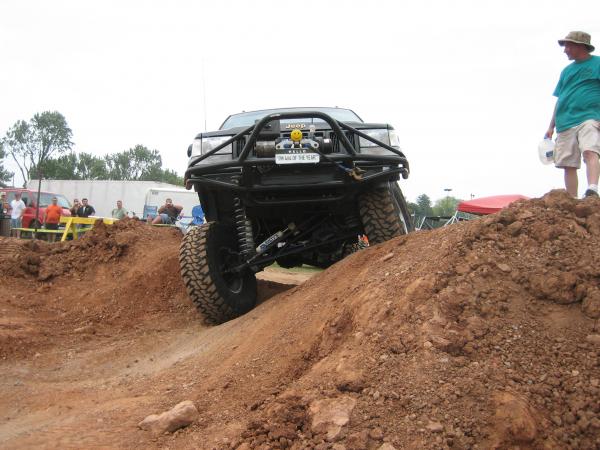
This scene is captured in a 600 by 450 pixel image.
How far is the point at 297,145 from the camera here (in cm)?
445

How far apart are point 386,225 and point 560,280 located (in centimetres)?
242

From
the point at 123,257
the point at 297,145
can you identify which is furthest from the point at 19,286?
the point at 297,145

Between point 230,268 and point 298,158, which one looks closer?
point 298,158

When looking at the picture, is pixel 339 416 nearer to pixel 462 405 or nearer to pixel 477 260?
pixel 462 405

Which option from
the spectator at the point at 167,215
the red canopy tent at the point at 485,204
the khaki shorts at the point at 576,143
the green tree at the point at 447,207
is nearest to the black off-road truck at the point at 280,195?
the khaki shorts at the point at 576,143

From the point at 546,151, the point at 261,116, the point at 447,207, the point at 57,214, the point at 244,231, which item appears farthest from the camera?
the point at 447,207

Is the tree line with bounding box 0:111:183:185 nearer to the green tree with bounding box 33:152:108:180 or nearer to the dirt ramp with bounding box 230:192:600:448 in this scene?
the green tree with bounding box 33:152:108:180

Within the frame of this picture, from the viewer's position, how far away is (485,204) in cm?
1371

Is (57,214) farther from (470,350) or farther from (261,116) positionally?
(470,350)

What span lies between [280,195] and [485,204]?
9.99 metres

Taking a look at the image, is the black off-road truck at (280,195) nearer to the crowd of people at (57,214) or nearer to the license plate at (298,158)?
the license plate at (298,158)

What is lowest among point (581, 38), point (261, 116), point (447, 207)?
point (447, 207)

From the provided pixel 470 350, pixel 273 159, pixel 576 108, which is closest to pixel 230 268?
pixel 273 159

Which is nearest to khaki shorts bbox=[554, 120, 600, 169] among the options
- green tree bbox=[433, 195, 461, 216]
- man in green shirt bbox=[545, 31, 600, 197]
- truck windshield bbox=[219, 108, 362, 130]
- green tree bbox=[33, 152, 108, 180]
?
man in green shirt bbox=[545, 31, 600, 197]
